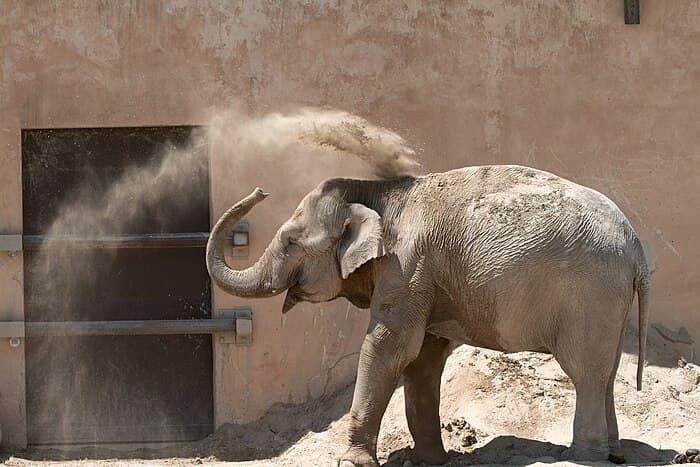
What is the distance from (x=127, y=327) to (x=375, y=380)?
3361 mm

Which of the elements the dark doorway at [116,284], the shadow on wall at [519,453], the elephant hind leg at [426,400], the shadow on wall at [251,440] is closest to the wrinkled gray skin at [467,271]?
the elephant hind leg at [426,400]

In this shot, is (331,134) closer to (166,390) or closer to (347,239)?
(347,239)

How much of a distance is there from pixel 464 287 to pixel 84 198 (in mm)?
4185

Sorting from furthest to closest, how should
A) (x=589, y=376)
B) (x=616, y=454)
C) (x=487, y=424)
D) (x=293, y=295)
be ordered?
(x=487, y=424), (x=293, y=295), (x=616, y=454), (x=589, y=376)

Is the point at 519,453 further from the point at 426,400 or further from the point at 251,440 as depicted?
the point at 251,440

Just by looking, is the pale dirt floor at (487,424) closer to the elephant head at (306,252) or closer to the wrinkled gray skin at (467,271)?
the wrinkled gray skin at (467,271)

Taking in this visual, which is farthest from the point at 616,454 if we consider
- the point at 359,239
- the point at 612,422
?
the point at 359,239

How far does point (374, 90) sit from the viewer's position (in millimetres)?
12281

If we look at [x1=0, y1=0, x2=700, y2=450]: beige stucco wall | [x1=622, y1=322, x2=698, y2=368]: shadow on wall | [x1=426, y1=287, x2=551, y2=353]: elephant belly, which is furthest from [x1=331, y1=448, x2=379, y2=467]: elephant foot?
[x1=622, y1=322, x2=698, y2=368]: shadow on wall

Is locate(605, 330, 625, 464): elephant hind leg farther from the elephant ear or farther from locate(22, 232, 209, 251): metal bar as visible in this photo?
locate(22, 232, 209, 251): metal bar

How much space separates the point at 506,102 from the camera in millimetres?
12336

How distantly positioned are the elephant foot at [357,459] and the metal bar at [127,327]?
2.94 metres

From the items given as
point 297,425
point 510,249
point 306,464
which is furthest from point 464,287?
point 297,425

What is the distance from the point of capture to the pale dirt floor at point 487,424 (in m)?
10.3
